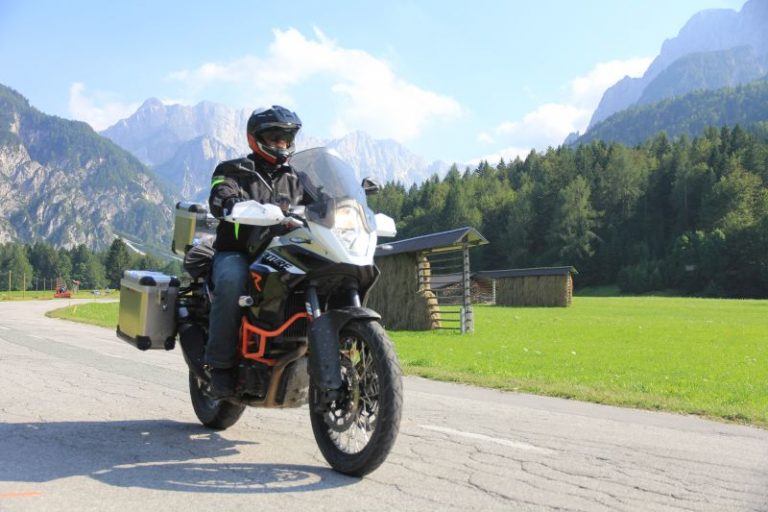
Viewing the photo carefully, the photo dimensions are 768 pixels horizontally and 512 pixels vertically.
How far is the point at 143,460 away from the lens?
4777 millimetres

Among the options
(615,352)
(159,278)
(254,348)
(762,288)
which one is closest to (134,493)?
(254,348)

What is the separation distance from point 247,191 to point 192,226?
134 centimetres

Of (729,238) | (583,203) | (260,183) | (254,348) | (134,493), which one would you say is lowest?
(134,493)

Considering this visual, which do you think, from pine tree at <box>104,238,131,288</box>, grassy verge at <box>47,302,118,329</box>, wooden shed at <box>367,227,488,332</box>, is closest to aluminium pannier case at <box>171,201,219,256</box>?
wooden shed at <box>367,227,488,332</box>

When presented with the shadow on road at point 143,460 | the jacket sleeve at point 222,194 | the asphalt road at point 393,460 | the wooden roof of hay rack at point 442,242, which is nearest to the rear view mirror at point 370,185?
the jacket sleeve at point 222,194

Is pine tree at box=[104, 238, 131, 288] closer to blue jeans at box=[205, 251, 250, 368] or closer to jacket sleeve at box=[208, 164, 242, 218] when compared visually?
jacket sleeve at box=[208, 164, 242, 218]

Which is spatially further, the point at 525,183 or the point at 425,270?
the point at 525,183

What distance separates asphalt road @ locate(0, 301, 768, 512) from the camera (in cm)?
388

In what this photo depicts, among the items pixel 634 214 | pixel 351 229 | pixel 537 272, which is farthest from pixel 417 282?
pixel 634 214

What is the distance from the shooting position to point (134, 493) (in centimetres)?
398

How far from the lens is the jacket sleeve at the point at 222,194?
4.91m

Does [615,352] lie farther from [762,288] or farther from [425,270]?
[762,288]

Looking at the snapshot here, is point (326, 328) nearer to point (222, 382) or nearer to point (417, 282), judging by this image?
point (222, 382)

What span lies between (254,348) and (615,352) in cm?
1337
